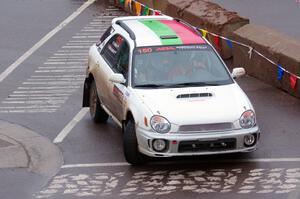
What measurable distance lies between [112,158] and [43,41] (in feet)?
30.8

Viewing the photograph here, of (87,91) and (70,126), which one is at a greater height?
(87,91)

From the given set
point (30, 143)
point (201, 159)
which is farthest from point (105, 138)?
point (201, 159)

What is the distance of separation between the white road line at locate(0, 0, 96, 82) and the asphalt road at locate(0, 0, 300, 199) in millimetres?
144

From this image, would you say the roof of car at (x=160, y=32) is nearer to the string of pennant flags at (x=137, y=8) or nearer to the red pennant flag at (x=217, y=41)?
the red pennant flag at (x=217, y=41)

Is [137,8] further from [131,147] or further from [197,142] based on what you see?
[197,142]

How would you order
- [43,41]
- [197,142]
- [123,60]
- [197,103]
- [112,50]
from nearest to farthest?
[197,142], [197,103], [123,60], [112,50], [43,41]

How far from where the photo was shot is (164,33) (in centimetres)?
1400

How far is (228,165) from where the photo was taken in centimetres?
1266

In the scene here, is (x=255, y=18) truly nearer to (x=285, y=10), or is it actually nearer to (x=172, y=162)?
(x=285, y=10)

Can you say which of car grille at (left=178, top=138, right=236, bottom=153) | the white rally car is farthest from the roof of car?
car grille at (left=178, top=138, right=236, bottom=153)

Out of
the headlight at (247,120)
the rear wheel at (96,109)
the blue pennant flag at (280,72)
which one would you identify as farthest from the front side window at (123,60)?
the blue pennant flag at (280,72)

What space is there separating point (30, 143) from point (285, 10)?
42.2ft

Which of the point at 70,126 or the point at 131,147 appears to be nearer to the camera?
the point at 131,147

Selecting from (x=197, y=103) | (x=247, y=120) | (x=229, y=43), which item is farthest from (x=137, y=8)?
(x=247, y=120)
